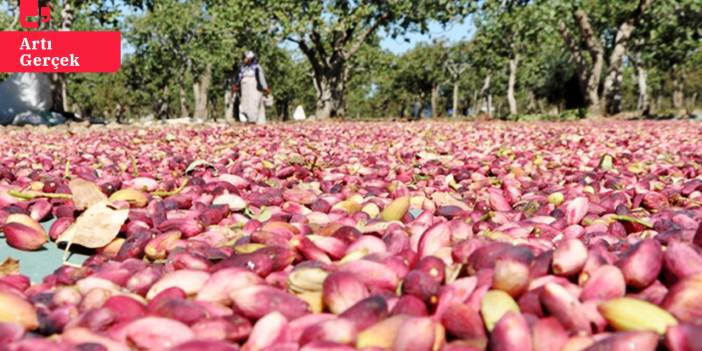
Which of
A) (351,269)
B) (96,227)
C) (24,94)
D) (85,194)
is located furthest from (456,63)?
(351,269)

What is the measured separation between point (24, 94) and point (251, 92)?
262 inches

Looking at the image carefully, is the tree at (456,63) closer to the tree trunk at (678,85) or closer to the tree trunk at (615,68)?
the tree trunk at (678,85)

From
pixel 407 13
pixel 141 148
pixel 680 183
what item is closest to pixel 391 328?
pixel 680 183

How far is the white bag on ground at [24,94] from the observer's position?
15.7m

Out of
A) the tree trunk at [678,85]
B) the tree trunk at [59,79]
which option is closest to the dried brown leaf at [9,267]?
the tree trunk at [59,79]

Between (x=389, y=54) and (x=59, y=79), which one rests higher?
(x=389, y=54)

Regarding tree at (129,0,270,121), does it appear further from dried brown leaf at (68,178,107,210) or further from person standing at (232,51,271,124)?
dried brown leaf at (68,178,107,210)

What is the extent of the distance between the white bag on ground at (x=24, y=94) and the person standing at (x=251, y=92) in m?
5.85

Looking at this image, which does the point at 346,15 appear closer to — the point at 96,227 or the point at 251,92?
the point at 251,92

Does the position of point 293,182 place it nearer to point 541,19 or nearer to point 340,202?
point 340,202

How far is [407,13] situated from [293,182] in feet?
59.0

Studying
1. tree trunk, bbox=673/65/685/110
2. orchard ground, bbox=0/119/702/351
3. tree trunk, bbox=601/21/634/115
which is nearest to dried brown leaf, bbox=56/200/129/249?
orchard ground, bbox=0/119/702/351

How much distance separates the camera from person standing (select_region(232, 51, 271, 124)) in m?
14.4

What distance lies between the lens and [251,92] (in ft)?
48.2
